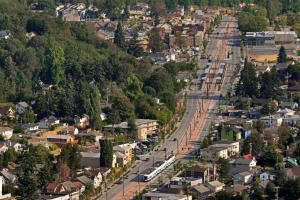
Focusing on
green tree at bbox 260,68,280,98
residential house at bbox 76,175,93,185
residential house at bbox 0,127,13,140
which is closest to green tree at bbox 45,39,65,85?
green tree at bbox 260,68,280,98

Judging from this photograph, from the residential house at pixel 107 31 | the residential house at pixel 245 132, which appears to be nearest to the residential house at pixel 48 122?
the residential house at pixel 245 132

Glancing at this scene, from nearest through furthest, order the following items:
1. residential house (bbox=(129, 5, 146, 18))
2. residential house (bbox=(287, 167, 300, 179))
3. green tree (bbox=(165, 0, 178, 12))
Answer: residential house (bbox=(287, 167, 300, 179)) < residential house (bbox=(129, 5, 146, 18)) < green tree (bbox=(165, 0, 178, 12))

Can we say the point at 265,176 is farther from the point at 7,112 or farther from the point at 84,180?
the point at 7,112

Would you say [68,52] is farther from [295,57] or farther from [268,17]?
[268,17]

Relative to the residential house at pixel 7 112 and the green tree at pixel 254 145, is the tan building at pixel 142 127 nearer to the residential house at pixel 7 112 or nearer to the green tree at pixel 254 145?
the residential house at pixel 7 112

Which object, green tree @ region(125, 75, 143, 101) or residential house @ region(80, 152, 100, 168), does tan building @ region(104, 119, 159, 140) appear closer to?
green tree @ region(125, 75, 143, 101)

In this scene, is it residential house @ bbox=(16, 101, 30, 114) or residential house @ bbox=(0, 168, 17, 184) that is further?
residential house @ bbox=(16, 101, 30, 114)
